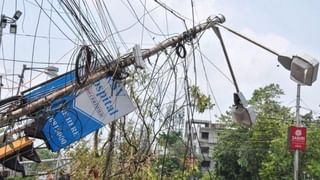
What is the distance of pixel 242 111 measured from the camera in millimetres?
6625

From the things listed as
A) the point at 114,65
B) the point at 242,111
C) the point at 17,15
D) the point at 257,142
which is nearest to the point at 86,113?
the point at 114,65

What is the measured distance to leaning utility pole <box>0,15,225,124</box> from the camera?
228 inches

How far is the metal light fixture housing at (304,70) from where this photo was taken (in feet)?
20.0

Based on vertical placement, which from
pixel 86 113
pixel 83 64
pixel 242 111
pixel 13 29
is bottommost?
pixel 86 113

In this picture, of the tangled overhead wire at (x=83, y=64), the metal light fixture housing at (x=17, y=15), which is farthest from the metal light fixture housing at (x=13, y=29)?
the tangled overhead wire at (x=83, y=64)

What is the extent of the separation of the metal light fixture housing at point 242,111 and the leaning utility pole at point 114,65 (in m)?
0.78

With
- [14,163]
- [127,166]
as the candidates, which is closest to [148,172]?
[127,166]

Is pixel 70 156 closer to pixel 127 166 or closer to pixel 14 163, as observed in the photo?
pixel 127 166

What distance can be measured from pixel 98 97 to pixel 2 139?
0.98 metres

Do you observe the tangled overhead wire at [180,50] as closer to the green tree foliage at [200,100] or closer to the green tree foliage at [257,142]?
the green tree foliage at [200,100]

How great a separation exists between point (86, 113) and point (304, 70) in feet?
6.90

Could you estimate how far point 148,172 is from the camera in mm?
9250

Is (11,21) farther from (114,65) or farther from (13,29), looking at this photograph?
(114,65)

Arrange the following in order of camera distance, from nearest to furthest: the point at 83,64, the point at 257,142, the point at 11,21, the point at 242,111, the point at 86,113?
the point at 83,64
the point at 86,113
the point at 11,21
the point at 242,111
the point at 257,142
